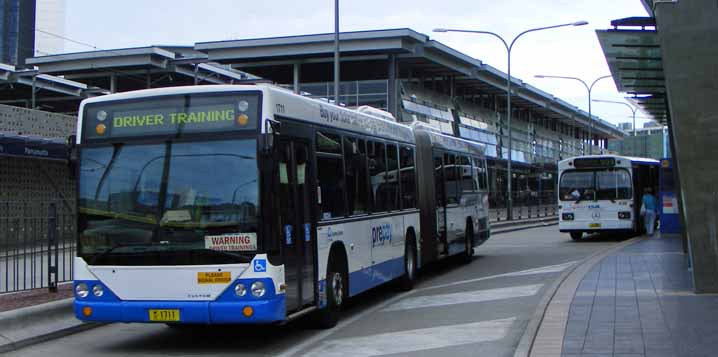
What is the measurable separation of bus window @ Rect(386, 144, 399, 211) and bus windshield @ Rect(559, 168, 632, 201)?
1534 cm

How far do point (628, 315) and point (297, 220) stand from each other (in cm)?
404

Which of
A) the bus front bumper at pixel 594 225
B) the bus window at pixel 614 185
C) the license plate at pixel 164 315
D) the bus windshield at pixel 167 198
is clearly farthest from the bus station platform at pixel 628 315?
the bus window at pixel 614 185

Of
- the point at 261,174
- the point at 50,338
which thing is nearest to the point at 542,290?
the point at 261,174

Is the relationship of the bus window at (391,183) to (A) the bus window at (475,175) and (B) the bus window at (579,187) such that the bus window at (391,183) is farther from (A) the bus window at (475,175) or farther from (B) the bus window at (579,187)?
(B) the bus window at (579,187)

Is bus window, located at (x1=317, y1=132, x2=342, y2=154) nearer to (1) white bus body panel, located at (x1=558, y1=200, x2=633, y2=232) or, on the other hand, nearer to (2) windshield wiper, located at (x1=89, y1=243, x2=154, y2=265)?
(2) windshield wiper, located at (x1=89, y1=243, x2=154, y2=265)

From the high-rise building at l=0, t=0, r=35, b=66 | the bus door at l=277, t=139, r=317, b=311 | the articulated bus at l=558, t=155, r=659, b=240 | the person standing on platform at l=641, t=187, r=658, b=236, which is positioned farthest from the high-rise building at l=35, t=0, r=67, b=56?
the bus door at l=277, t=139, r=317, b=311

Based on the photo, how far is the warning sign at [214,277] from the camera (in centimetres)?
886

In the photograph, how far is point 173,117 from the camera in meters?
9.36

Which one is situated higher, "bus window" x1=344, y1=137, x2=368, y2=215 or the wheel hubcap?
"bus window" x1=344, y1=137, x2=368, y2=215

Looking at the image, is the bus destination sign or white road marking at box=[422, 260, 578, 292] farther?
the bus destination sign

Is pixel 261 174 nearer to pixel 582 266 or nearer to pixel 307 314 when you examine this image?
pixel 307 314

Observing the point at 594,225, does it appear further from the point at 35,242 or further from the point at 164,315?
the point at 164,315

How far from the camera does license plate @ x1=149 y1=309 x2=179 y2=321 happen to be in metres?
8.93

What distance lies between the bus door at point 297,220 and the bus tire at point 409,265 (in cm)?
467
